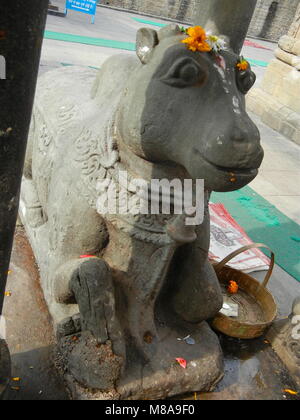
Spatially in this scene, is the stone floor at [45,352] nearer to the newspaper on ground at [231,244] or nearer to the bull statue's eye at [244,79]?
the newspaper on ground at [231,244]

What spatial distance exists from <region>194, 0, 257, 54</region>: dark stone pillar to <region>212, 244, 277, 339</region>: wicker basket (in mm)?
1261

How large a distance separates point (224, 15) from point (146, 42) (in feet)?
4.32

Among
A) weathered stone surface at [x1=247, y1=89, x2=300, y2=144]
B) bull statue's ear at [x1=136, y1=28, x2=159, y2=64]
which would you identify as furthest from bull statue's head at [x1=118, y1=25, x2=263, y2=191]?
weathered stone surface at [x1=247, y1=89, x2=300, y2=144]

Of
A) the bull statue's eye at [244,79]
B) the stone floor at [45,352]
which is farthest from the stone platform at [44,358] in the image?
the bull statue's eye at [244,79]

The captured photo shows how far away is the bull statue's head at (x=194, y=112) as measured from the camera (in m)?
1.13

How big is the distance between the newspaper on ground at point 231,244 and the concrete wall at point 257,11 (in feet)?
55.3

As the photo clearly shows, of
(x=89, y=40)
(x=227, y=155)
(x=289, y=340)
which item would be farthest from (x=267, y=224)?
(x=89, y=40)

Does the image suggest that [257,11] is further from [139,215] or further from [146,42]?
[139,215]

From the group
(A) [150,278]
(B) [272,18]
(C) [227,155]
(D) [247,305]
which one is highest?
(B) [272,18]

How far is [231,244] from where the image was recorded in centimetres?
279
